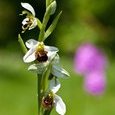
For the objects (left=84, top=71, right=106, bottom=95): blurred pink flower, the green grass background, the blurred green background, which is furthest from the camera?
the blurred green background

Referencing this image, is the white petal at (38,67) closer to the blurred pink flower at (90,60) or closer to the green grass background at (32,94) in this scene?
the blurred pink flower at (90,60)

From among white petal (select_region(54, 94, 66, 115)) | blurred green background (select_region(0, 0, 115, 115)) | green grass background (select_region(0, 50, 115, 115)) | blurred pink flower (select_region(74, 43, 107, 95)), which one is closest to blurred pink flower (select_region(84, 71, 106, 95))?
blurred pink flower (select_region(74, 43, 107, 95))

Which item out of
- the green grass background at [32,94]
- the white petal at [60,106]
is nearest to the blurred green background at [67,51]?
the green grass background at [32,94]

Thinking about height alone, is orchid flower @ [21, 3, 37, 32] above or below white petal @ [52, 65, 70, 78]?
above

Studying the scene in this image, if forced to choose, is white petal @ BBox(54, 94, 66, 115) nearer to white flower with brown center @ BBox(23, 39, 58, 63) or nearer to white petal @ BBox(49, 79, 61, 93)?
white petal @ BBox(49, 79, 61, 93)

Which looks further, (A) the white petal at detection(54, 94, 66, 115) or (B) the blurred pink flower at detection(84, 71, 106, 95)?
(B) the blurred pink flower at detection(84, 71, 106, 95)

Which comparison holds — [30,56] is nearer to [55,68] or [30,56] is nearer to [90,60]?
[55,68]

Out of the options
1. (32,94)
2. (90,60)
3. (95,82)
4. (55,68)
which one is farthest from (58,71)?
(32,94)
